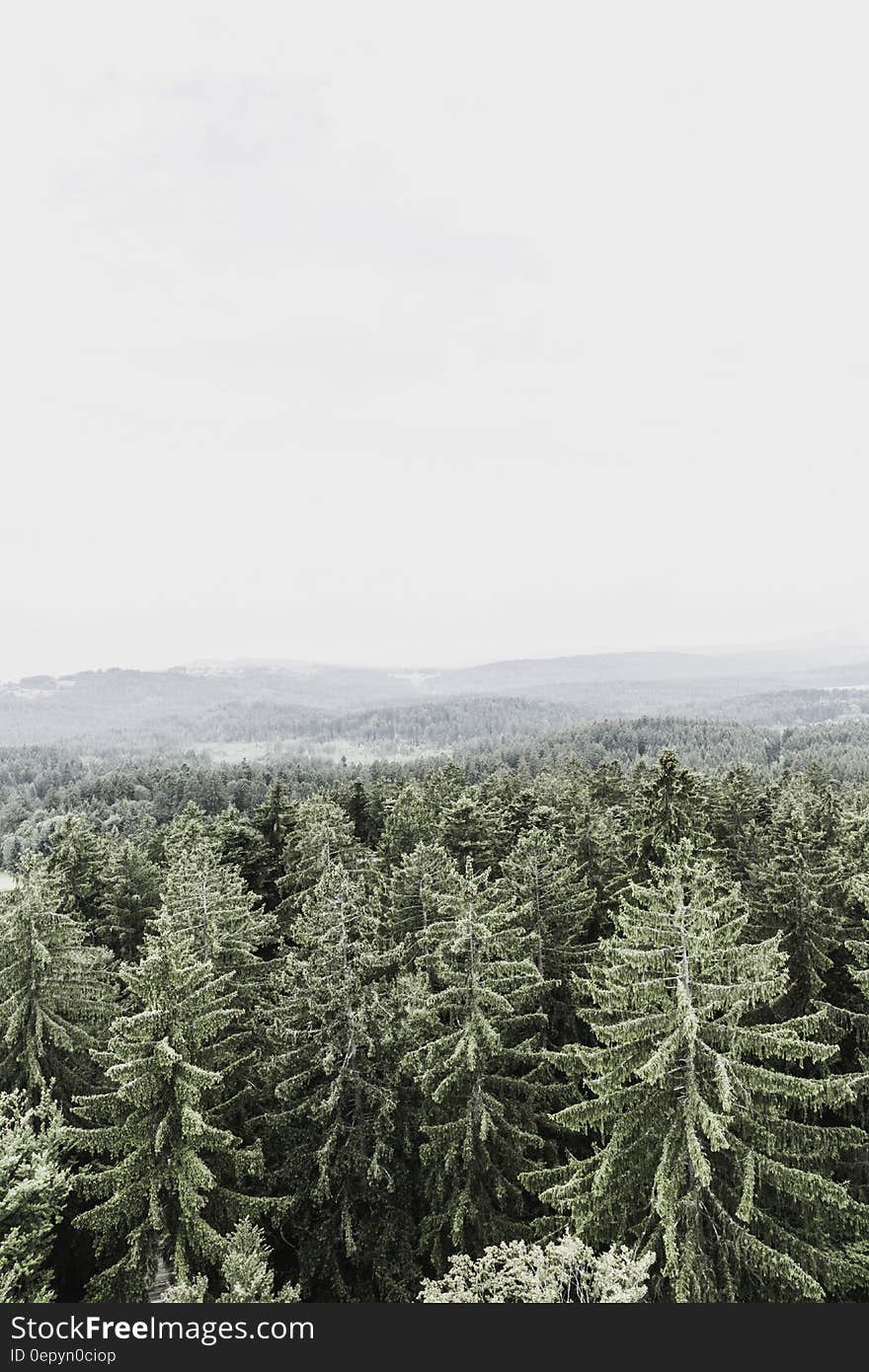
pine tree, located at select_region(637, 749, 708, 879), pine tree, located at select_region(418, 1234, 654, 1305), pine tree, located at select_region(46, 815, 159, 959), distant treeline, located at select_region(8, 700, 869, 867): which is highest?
pine tree, located at select_region(637, 749, 708, 879)

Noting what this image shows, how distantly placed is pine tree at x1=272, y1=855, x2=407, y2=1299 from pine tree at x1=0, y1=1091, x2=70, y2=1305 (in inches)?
196

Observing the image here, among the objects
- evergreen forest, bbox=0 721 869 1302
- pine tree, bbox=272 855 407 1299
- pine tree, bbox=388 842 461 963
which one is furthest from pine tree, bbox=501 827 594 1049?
pine tree, bbox=272 855 407 1299

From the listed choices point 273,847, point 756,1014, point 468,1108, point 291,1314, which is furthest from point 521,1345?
point 273,847

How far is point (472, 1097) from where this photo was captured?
17.1m

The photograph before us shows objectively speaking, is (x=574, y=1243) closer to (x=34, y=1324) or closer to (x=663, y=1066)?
(x=663, y=1066)

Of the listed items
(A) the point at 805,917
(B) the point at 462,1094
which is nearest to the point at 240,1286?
(B) the point at 462,1094

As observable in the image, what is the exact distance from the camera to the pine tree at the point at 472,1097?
1695cm

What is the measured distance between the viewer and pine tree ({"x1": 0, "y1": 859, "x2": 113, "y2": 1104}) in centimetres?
2105

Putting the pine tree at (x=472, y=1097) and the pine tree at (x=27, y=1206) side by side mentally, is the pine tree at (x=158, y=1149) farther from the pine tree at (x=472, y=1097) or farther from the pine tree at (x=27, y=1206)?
the pine tree at (x=472, y=1097)

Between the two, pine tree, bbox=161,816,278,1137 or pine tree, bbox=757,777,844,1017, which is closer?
pine tree, bbox=161,816,278,1137

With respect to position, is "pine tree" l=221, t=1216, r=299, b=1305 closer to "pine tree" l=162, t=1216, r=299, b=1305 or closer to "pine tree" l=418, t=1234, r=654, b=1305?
"pine tree" l=162, t=1216, r=299, b=1305

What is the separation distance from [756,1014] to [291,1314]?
16962mm

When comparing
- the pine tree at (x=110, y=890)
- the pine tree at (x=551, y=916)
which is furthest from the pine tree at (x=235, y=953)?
the pine tree at (x=110, y=890)

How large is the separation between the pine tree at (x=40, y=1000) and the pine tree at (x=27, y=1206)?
5.18 meters
